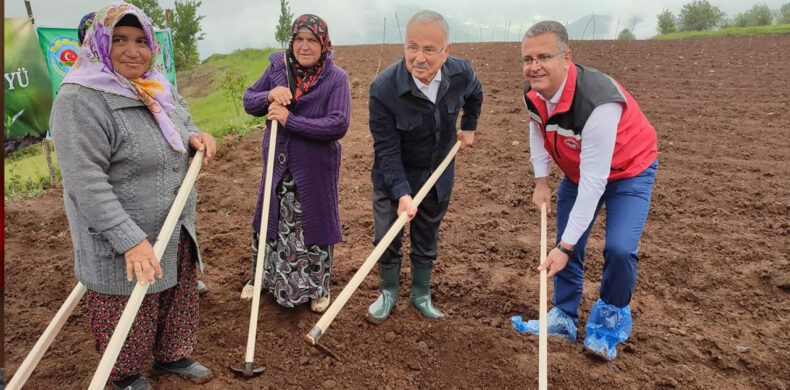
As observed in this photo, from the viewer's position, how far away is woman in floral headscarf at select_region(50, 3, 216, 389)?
195cm

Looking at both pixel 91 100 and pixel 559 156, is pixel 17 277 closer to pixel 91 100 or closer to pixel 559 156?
pixel 91 100

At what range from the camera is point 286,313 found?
11.0 ft

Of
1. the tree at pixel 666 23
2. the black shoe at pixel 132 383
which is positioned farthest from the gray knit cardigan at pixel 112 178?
the tree at pixel 666 23

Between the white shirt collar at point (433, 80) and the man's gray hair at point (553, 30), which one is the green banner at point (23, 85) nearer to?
the white shirt collar at point (433, 80)

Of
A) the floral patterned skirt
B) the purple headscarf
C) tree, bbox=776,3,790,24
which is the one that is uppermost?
tree, bbox=776,3,790,24

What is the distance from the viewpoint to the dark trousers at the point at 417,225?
313 cm

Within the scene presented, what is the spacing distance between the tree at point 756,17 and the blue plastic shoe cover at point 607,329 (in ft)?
150

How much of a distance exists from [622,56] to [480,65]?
14.0 feet

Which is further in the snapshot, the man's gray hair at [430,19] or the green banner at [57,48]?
the green banner at [57,48]

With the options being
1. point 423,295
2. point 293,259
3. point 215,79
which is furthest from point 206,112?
point 423,295

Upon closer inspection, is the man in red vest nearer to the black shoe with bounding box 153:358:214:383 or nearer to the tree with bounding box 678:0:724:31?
the black shoe with bounding box 153:358:214:383

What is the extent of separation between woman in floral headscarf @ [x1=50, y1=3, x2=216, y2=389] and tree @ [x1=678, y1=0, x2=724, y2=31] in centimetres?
4658

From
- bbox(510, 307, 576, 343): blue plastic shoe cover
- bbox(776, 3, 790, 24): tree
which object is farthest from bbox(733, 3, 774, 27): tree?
bbox(510, 307, 576, 343): blue plastic shoe cover

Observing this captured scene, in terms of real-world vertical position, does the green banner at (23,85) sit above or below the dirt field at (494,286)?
above
